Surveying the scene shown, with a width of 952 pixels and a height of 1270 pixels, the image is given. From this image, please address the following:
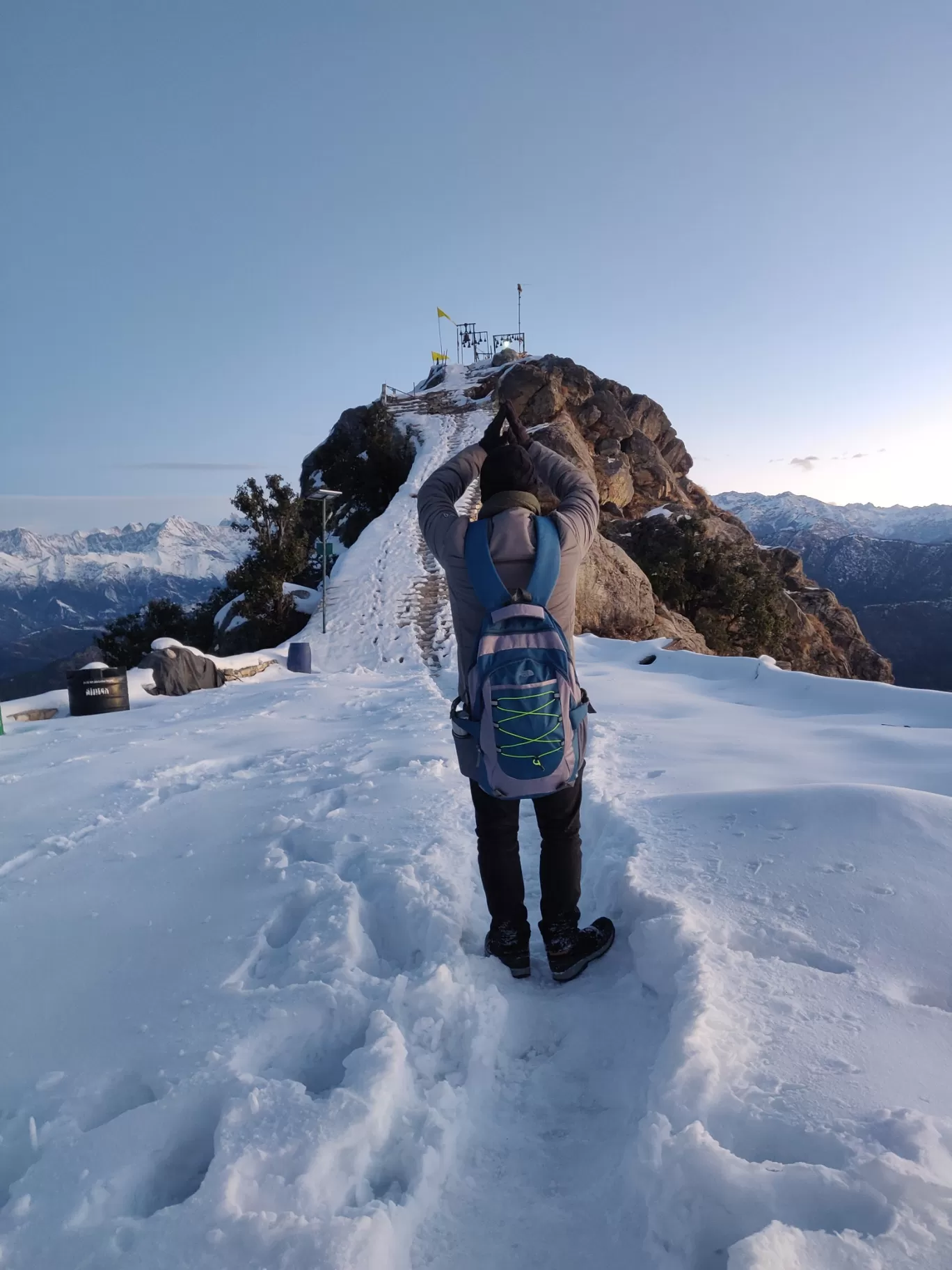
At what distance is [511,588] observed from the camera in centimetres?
238

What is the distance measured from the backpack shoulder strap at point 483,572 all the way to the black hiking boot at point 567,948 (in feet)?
4.21

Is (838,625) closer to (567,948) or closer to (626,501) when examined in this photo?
(626,501)

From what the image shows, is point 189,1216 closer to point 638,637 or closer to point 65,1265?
point 65,1265

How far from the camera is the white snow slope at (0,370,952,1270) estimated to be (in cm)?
148

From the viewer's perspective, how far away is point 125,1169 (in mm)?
1643

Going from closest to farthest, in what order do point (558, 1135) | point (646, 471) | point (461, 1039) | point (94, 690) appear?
point (558, 1135) → point (461, 1039) → point (94, 690) → point (646, 471)

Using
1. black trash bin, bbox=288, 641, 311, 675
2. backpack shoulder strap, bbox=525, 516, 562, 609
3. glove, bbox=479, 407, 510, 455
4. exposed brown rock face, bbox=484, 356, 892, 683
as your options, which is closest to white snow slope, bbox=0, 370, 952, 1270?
backpack shoulder strap, bbox=525, 516, 562, 609

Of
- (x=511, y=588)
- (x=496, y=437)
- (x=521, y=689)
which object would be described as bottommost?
(x=521, y=689)

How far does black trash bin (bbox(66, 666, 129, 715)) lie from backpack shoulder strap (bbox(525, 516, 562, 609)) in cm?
741

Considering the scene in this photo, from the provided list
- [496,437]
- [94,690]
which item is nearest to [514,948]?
[496,437]

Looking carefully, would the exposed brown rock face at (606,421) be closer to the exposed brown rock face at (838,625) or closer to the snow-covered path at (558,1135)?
the exposed brown rock face at (838,625)

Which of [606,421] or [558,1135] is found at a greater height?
[606,421]

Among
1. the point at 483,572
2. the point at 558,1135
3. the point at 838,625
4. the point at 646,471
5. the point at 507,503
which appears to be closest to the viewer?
the point at 558,1135

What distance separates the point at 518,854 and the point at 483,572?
3.62 ft
